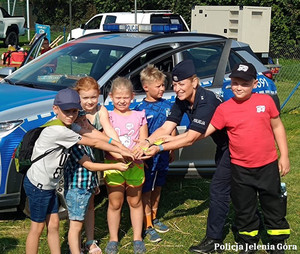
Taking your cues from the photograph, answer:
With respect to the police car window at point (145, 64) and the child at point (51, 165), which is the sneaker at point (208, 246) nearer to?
the child at point (51, 165)

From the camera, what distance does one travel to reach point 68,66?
20.0 feet

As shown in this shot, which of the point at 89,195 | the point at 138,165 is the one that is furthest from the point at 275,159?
the point at 89,195

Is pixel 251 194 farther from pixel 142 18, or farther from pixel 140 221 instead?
pixel 142 18

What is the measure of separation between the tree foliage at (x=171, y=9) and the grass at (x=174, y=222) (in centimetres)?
1645

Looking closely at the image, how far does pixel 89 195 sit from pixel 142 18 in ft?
57.0

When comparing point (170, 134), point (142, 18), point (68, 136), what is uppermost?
point (68, 136)

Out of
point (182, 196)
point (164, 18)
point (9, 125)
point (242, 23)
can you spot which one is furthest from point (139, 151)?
point (164, 18)

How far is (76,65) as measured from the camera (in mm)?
6086

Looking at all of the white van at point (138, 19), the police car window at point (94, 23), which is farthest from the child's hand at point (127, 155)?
the police car window at point (94, 23)

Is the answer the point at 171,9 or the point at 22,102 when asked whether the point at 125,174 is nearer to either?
the point at 22,102

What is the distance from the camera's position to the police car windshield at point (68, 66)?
5777 mm

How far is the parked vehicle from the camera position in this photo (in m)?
25.8

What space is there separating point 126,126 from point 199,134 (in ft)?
1.97

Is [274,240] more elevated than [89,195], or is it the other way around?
[89,195]
